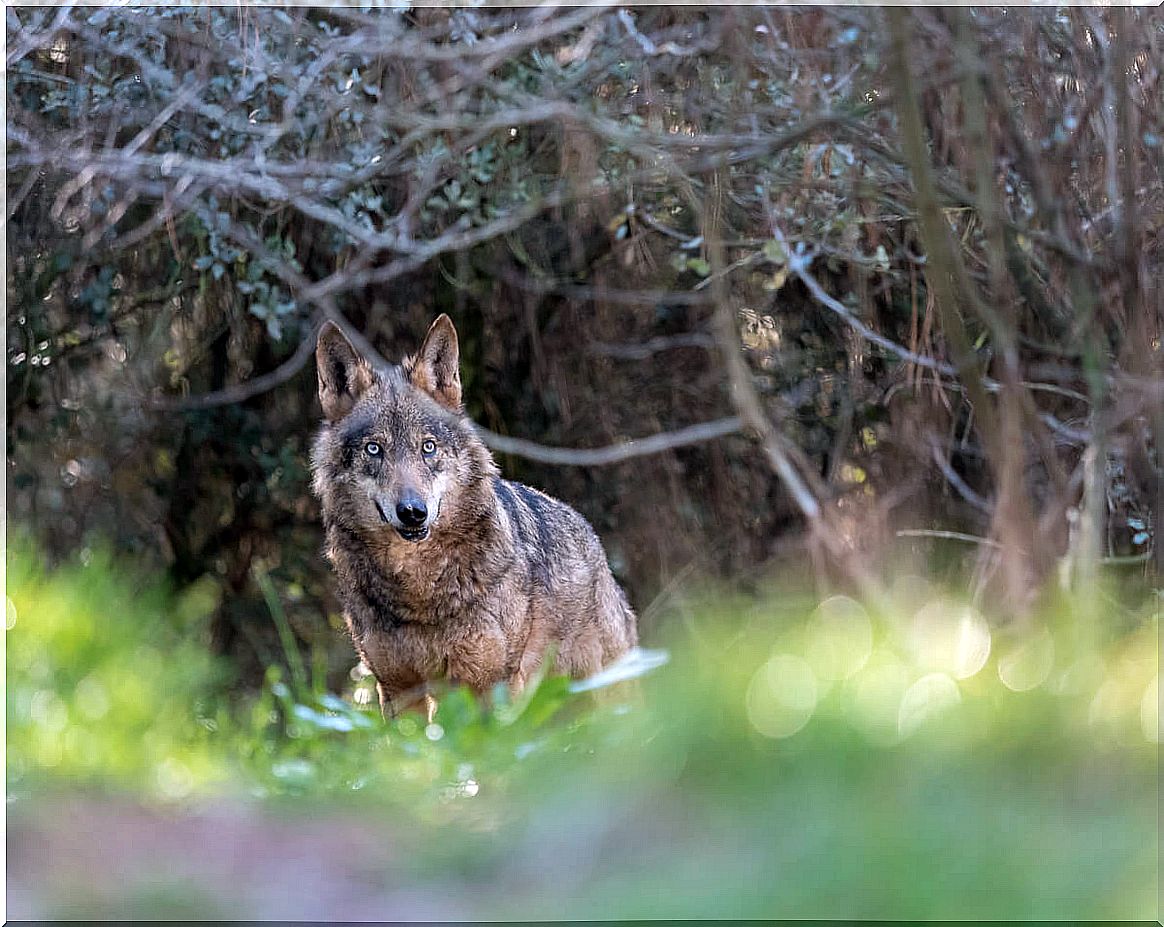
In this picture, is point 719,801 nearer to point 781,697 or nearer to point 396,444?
point 781,697

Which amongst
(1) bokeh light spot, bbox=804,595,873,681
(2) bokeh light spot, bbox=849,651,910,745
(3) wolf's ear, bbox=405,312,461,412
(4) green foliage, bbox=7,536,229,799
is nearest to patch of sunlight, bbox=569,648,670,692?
(1) bokeh light spot, bbox=804,595,873,681

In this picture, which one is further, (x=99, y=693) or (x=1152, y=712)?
(x=99, y=693)

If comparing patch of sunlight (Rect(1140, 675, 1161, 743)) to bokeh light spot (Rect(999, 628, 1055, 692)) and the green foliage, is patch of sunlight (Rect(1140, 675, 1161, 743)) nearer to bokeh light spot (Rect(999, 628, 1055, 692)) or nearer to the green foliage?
bokeh light spot (Rect(999, 628, 1055, 692))

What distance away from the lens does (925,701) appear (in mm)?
3111

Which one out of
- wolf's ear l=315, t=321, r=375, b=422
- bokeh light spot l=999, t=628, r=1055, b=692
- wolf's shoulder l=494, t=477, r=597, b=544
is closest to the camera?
bokeh light spot l=999, t=628, r=1055, b=692

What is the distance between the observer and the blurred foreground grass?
257cm

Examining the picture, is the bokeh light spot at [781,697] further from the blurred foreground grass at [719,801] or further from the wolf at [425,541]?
the wolf at [425,541]

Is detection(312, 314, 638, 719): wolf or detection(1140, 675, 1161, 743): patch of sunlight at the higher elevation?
detection(312, 314, 638, 719): wolf

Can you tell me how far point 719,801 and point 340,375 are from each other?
154 inches

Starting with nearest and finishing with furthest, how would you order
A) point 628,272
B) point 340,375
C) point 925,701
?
point 925,701, point 340,375, point 628,272

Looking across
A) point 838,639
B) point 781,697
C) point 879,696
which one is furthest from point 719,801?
point 838,639

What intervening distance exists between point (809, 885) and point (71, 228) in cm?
923

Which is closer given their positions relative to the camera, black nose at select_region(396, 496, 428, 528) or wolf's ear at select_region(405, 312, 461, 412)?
black nose at select_region(396, 496, 428, 528)

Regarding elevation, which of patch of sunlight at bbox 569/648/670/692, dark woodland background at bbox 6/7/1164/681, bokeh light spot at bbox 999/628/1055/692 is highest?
dark woodland background at bbox 6/7/1164/681
